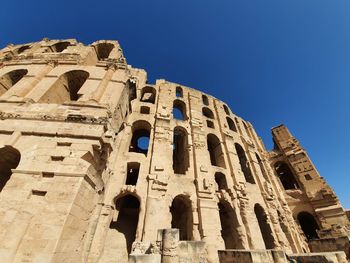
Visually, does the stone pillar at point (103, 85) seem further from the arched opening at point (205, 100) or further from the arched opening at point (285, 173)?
the arched opening at point (285, 173)

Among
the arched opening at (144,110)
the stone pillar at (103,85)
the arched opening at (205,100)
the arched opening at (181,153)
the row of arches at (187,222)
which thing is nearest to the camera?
the stone pillar at (103,85)

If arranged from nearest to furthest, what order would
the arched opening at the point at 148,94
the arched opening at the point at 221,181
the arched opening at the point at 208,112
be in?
the arched opening at the point at 221,181 < the arched opening at the point at 148,94 < the arched opening at the point at 208,112

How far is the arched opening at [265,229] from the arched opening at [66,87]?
1404 cm

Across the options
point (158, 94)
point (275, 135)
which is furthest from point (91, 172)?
point (275, 135)

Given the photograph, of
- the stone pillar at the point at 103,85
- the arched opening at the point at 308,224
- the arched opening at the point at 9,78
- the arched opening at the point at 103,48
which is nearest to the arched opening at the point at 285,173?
the arched opening at the point at 308,224

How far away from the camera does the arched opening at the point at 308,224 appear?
16312 mm

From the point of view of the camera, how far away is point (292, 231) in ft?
42.3

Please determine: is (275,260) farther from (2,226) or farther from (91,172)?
(2,226)

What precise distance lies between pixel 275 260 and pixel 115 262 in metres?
7.57

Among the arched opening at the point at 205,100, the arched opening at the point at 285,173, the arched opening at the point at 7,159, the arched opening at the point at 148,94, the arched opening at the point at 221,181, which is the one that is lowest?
the arched opening at the point at 7,159

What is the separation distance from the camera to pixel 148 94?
17.8 metres

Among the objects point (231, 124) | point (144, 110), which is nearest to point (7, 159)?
point (144, 110)

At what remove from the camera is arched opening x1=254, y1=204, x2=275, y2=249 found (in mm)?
11613

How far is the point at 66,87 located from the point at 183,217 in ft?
33.6
